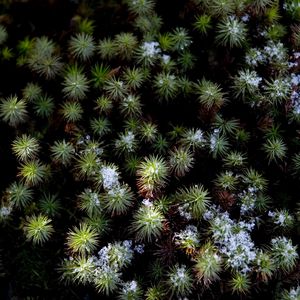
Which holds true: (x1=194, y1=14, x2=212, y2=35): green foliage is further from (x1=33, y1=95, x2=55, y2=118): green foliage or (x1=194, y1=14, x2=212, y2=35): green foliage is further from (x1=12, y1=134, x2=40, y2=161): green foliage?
(x1=12, y1=134, x2=40, y2=161): green foliage

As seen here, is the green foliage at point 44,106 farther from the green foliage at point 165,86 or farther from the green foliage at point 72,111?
the green foliage at point 165,86

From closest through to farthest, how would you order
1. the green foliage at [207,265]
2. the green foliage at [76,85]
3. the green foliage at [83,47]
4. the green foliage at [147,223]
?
the green foliage at [207,265], the green foliage at [147,223], the green foliage at [76,85], the green foliage at [83,47]

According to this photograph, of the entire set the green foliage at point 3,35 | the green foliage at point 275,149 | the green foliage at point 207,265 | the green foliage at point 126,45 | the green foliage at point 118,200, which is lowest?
the green foliage at point 207,265

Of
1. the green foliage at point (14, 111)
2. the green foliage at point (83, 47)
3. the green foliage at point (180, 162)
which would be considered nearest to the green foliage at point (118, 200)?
the green foliage at point (180, 162)

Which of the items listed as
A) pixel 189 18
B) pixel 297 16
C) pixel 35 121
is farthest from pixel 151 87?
pixel 297 16

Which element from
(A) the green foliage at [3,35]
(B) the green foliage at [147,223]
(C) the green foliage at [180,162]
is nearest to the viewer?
(B) the green foliage at [147,223]

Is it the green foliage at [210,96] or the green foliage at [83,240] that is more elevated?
the green foliage at [210,96]

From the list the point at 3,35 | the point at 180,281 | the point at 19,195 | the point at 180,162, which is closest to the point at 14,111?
the point at 19,195

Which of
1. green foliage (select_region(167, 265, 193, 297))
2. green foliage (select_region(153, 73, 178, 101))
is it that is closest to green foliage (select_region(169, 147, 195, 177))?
green foliage (select_region(153, 73, 178, 101))
